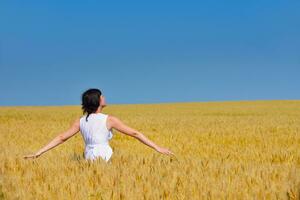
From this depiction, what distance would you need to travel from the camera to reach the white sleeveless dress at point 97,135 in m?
6.92

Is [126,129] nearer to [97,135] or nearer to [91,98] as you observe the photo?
[97,135]

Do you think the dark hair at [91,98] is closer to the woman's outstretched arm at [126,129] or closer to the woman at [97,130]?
the woman at [97,130]

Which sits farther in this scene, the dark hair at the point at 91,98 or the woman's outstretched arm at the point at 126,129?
Answer: the woman's outstretched arm at the point at 126,129

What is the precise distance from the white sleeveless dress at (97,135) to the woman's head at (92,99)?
0.18 metres

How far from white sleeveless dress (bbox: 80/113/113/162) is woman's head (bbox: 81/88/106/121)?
0.58ft

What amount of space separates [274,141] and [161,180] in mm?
8960

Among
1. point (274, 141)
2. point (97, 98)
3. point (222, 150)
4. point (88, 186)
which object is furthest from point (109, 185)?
point (274, 141)

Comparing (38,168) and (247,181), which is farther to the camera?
(38,168)

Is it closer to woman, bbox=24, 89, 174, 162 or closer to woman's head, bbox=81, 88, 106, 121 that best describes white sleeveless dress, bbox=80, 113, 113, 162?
woman, bbox=24, 89, 174, 162

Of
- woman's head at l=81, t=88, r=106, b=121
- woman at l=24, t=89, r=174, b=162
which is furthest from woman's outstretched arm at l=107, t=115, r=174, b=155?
woman's head at l=81, t=88, r=106, b=121

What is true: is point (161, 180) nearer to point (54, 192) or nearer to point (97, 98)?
point (54, 192)

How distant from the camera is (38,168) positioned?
6219mm

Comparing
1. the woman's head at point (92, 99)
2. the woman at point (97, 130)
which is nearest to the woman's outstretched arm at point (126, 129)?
the woman at point (97, 130)

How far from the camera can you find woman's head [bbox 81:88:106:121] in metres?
6.73
